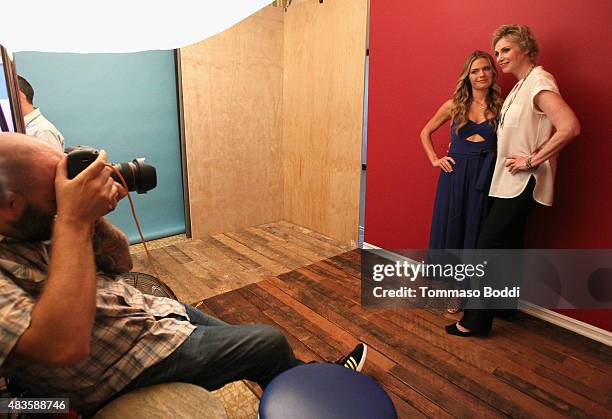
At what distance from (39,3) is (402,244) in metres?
2.55

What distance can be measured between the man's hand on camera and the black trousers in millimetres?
1733

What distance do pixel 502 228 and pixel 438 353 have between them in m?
0.69

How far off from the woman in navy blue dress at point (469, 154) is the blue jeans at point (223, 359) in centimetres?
136

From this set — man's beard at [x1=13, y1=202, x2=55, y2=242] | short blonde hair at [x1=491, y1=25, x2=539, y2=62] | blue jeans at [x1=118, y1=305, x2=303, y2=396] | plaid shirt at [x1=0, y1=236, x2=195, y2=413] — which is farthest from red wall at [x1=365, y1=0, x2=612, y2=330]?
man's beard at [x1=13, y1=202, x2=55, y2=242]

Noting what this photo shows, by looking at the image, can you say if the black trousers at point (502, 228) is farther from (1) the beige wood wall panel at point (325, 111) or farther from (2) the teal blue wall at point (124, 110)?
(2) the teal blue wall at point (124, 110)

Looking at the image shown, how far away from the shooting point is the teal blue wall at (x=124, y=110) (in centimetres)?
269

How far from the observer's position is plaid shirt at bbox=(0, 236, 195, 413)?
72 cm

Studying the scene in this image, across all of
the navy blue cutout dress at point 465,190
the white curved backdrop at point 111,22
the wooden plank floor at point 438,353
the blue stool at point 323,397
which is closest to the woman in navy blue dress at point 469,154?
the navy blue cutout dress at point 465,190

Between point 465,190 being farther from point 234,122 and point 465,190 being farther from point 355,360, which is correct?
point 234,122

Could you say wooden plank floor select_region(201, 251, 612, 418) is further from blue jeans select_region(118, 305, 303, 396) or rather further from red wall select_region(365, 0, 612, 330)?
blue jeans select_region(118, 305, 303, 396)

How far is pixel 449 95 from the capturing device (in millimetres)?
2404

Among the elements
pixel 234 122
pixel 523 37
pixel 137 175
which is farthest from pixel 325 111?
pixel 137 175

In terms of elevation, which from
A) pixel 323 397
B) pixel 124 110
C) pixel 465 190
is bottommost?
pixel 323 397

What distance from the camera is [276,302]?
→ 2.37 meters
